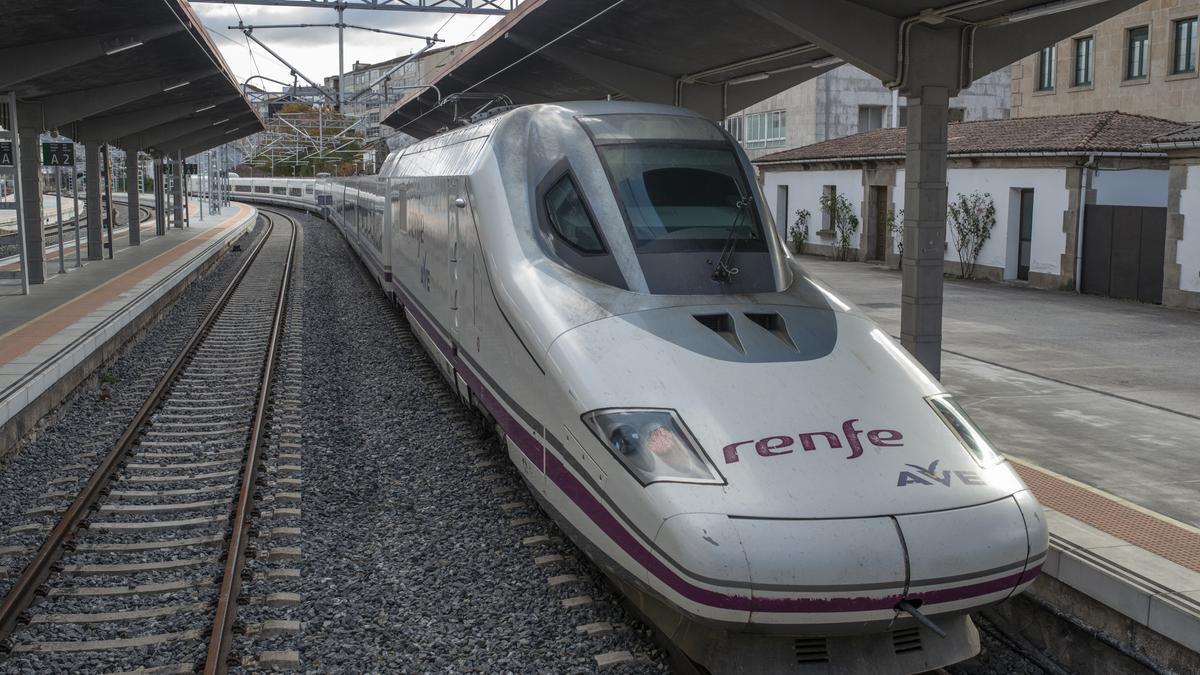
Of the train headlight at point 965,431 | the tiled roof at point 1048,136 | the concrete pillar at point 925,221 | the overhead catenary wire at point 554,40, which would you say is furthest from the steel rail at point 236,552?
the tiled roof at point 1048,136

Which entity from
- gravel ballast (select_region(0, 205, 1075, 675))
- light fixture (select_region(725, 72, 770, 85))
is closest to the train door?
gravel ballast (select_region(0, 205, 1075, 675))

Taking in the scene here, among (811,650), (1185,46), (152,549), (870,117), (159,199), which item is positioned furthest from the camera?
(870,117)

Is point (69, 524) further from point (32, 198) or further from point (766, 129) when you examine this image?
point (766, 129)

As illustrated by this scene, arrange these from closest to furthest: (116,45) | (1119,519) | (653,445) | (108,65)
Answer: (653,445)
(1119,519)
(116,45)
(108,65)

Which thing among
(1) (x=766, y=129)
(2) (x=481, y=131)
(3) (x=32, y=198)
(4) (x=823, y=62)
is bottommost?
(3) (x=32, y=198)

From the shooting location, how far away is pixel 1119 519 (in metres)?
6.80

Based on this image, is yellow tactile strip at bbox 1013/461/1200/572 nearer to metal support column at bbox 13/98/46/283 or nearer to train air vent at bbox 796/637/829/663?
train air vent at bbox 796/637/829/663

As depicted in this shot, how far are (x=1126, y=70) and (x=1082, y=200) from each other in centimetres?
1278

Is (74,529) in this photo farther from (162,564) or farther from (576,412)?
(576,412)

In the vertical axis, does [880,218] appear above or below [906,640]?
above

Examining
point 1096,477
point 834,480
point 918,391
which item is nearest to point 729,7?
point 1096,477

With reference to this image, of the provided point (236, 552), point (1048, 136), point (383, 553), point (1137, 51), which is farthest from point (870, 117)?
point (236, 552)

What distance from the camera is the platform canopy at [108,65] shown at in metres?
15.0

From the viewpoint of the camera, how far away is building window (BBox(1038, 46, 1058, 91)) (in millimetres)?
34562
